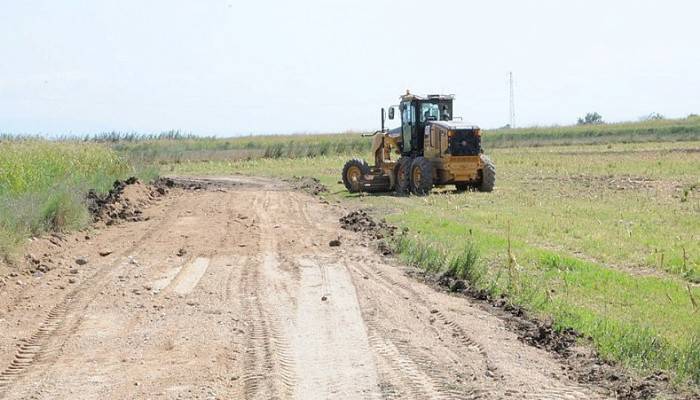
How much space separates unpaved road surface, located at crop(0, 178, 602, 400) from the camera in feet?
22.2

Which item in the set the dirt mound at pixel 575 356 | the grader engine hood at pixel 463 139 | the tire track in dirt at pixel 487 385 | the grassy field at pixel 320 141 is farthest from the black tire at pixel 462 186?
the grassy field at pixel 320 141

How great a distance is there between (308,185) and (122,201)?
10.7m

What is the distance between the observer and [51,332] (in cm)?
866

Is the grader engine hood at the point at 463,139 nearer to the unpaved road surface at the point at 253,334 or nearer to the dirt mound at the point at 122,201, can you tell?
the dirt mound at the point at 122,201

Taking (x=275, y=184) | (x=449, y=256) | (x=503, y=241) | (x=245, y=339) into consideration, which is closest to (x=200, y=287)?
(x=245, y=339)

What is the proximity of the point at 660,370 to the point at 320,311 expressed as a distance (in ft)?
11.7

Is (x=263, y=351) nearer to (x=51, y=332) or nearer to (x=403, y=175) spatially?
(x=51, y=332)

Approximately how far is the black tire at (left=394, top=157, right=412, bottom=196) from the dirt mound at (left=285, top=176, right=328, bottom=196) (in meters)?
2.45

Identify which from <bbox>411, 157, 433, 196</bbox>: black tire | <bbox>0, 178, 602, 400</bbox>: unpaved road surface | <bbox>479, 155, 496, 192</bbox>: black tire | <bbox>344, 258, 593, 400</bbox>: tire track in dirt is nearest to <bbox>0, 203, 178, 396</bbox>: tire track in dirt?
<bbox>0, 178, 602, 400</bbox>: unpaved road surface

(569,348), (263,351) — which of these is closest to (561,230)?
(569,348)

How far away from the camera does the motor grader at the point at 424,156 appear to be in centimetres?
2522

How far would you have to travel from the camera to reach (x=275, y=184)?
1270 inches

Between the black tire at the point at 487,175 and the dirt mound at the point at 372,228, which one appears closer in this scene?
the dirt mound at the point at 372,228

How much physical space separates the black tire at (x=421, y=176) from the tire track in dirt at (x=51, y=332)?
13483 millimetres
